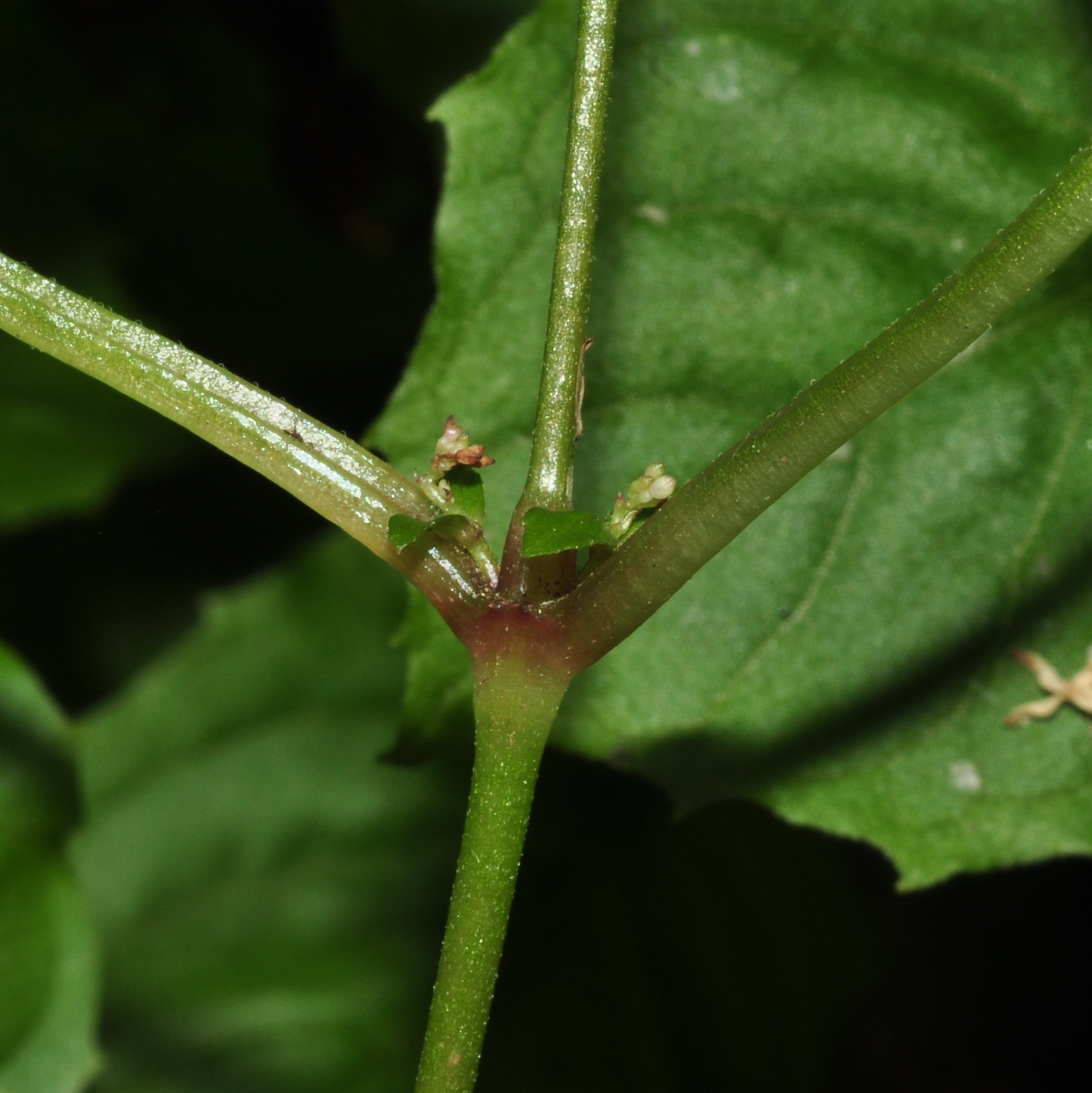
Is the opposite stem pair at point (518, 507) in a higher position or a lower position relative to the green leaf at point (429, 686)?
lower

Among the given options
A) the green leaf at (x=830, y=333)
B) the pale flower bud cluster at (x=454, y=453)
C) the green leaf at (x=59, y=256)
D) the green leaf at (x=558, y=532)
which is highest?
the green leaf at (x=59, y=256)

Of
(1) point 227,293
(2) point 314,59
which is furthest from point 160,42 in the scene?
A: (1) point 227,293

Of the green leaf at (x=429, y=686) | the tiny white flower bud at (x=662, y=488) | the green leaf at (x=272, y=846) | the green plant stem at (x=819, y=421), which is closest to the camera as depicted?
the green plant stem at (x=819, y=421)

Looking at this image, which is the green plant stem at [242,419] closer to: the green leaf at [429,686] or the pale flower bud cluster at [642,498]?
the pale flower bud cluster at [642,498]

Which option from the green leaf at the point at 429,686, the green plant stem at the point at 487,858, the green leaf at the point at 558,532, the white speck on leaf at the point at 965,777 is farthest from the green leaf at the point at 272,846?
the green leaf at the point at 558,532

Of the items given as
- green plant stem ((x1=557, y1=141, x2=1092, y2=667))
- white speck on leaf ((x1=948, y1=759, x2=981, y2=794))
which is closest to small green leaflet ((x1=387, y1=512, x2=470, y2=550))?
green plant stem ((x1=557, y1=141, x2=1092, y2=667))

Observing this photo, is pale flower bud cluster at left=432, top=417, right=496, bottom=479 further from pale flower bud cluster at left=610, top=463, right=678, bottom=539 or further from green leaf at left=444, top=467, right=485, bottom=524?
pale flower bud cluster at left=610, top=463, right=678, bottom=539
